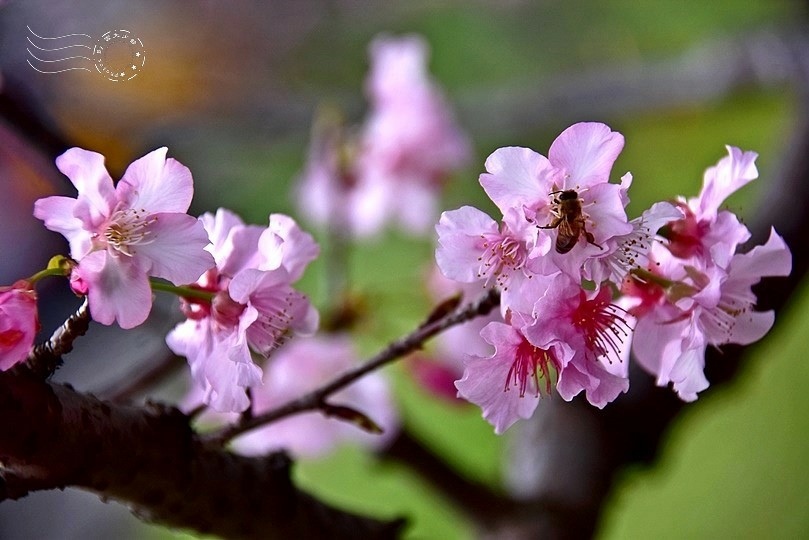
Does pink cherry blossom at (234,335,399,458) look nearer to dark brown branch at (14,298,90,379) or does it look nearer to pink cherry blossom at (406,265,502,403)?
pink cherry blossom at (406,265,502,403)

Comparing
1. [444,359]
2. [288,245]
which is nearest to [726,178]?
[288,245]

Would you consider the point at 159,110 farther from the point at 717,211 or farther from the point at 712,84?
the point at 717,211

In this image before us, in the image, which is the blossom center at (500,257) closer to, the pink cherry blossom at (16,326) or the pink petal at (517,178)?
the pink petal at (517,178)

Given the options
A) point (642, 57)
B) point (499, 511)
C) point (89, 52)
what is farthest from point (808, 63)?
point (89, 52)

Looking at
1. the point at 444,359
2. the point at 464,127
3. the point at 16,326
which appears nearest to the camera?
the point at 16,326

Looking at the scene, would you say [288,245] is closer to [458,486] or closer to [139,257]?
[139,257]

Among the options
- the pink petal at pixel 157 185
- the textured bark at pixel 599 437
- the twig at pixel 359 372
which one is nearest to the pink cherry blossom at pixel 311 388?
the textured bark at pixel 599 437
